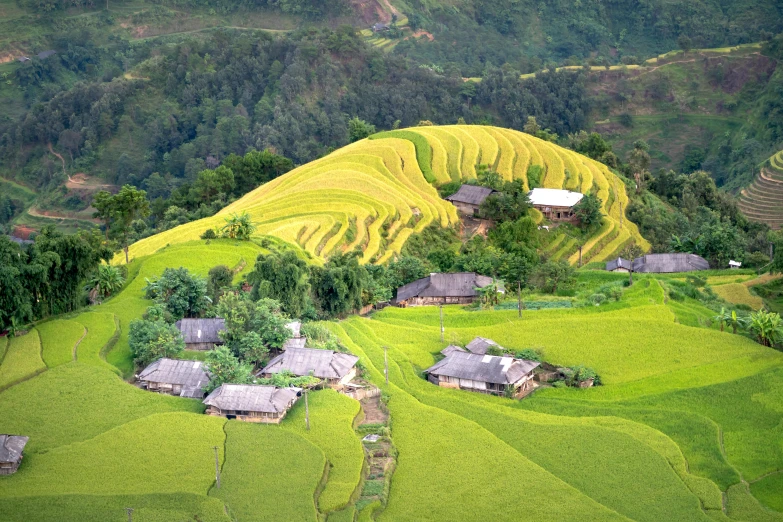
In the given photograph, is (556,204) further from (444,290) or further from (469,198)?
(444,290)

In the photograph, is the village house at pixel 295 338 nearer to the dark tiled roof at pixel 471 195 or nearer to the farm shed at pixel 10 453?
the farm shed at pixel 10 453

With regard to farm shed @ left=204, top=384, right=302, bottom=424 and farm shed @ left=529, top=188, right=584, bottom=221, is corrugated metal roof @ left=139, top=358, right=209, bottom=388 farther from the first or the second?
farm shed @ left=529, top=188, right=584, bottom=221

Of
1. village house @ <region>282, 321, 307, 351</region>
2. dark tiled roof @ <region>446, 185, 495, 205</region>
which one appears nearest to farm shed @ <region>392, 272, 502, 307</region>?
village house @ <region>282, 321, 307, 351</region>

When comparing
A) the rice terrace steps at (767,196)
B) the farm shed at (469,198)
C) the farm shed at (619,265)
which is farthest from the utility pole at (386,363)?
the rice terrace steps at (767,196)

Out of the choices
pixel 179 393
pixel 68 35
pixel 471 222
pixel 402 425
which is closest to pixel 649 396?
pixel 402 425

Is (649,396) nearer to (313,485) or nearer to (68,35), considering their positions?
(313,485)
